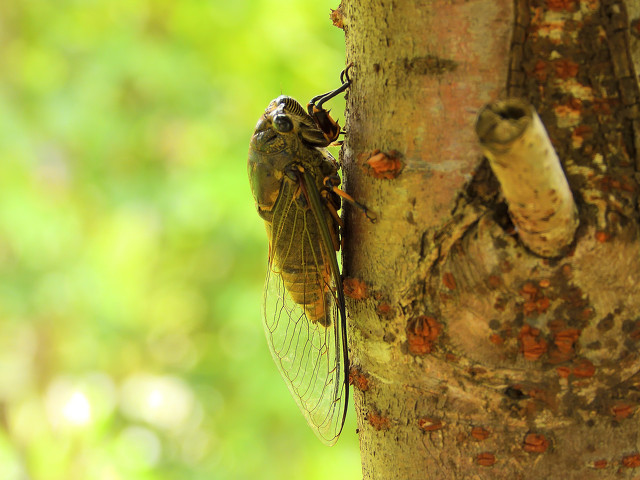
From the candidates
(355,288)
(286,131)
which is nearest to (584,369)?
(355,288)

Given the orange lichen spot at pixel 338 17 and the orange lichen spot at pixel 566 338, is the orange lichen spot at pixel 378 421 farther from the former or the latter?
the orange lichen spot at pixel 338 17

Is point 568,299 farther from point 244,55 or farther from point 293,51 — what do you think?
point 244,55

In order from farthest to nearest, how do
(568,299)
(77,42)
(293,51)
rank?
(77,42), (293,51), (568,299)

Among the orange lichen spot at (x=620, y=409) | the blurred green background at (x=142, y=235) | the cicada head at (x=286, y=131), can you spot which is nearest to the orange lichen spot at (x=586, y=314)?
the orange lichen spot at (x=620, y=409)

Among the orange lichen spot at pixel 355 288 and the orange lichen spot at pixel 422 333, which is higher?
the orange lichen spot at pixel 355 288

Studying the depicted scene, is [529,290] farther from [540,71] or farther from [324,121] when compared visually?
[324,121]

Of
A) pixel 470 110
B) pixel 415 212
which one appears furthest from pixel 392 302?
pixel 470 110
